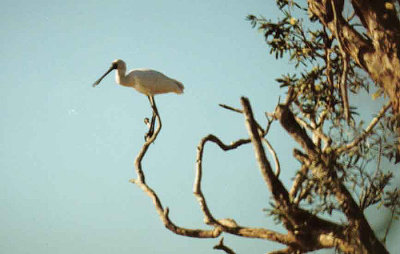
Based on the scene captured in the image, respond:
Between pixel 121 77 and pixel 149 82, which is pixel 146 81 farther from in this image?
pixel 121 77

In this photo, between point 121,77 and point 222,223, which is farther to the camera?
point 121,77

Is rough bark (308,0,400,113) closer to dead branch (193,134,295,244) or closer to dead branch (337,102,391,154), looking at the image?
dead branch (337,102,391,154)

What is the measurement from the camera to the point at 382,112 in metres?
4.46

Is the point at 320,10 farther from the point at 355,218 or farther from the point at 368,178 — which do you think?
the point at 355,218

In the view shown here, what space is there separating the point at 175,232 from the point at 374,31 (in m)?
2.67

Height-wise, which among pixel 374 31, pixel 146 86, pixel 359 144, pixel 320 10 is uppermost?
pixel 146 86

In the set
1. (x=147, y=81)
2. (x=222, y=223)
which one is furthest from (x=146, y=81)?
(x=222, y=223)

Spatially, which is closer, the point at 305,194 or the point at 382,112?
the point at 305,194

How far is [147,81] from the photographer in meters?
9.72

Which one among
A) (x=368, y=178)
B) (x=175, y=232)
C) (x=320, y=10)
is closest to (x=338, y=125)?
(x=368, y=178)

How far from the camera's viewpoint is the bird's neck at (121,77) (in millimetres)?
10125

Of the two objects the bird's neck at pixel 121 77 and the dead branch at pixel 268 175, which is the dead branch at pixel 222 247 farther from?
the bird's neck at pixel 121 77

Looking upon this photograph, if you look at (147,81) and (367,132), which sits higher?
(147,81)

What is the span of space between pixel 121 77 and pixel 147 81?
2.65ft
